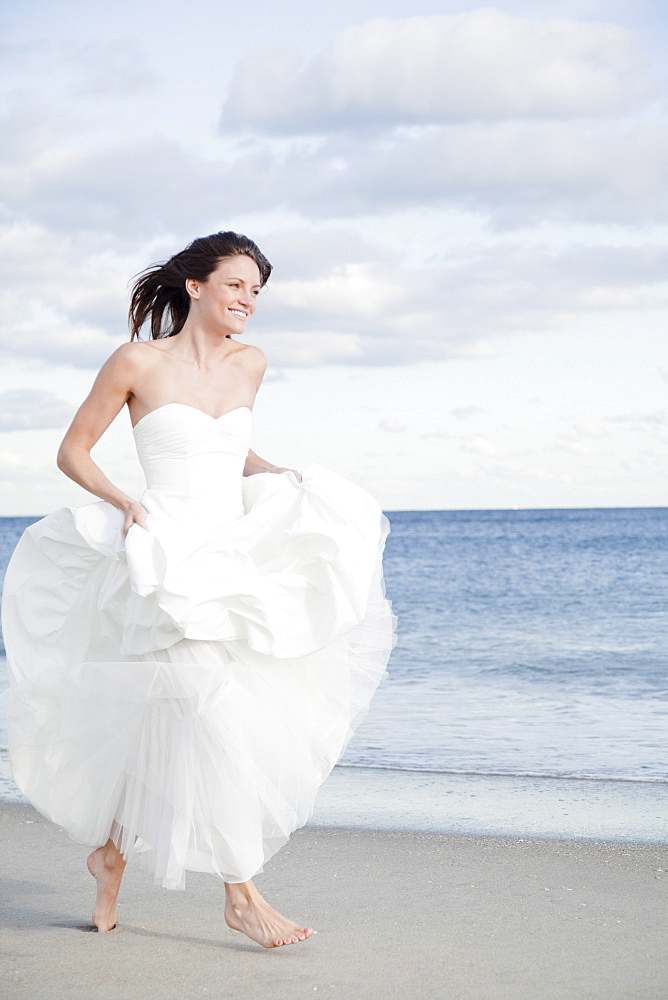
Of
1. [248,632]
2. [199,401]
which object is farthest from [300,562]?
[199,401]

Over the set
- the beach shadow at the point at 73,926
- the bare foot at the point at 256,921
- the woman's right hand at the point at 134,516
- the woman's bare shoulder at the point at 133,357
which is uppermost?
the woman's bare shoulder at the point at 133,357

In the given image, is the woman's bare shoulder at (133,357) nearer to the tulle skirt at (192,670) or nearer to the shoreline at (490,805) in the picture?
the tulle skirt at (192,670)

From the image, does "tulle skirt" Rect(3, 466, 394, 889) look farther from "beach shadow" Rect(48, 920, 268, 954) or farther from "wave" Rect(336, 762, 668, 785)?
"wave" Rect(336, 762, 668, 785)

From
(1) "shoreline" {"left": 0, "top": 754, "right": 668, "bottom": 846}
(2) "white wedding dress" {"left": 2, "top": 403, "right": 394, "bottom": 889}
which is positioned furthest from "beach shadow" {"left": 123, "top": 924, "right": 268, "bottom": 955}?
(1) "shoreline" {"left": 0, "top": 754, "right": 668, "bottom": 846}

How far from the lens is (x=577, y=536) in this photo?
5266 centimetres

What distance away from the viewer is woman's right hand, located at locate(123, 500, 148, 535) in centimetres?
333

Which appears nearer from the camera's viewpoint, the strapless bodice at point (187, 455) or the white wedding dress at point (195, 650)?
the white wedding dress at point (195, 650)

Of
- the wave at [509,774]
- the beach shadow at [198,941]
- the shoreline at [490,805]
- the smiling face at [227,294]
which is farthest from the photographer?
the wave at [509,774]

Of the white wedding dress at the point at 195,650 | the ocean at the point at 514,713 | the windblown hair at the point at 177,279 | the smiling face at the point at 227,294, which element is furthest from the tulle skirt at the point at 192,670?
the ocean at the point at 514,713

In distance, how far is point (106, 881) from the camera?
11.5ft

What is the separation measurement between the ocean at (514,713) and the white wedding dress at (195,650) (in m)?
1.98

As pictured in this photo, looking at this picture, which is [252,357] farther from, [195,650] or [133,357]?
[195,650]

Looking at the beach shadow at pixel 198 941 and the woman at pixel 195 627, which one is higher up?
the woman at pixel 195 627

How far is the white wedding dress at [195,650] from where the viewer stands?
10.4ft
